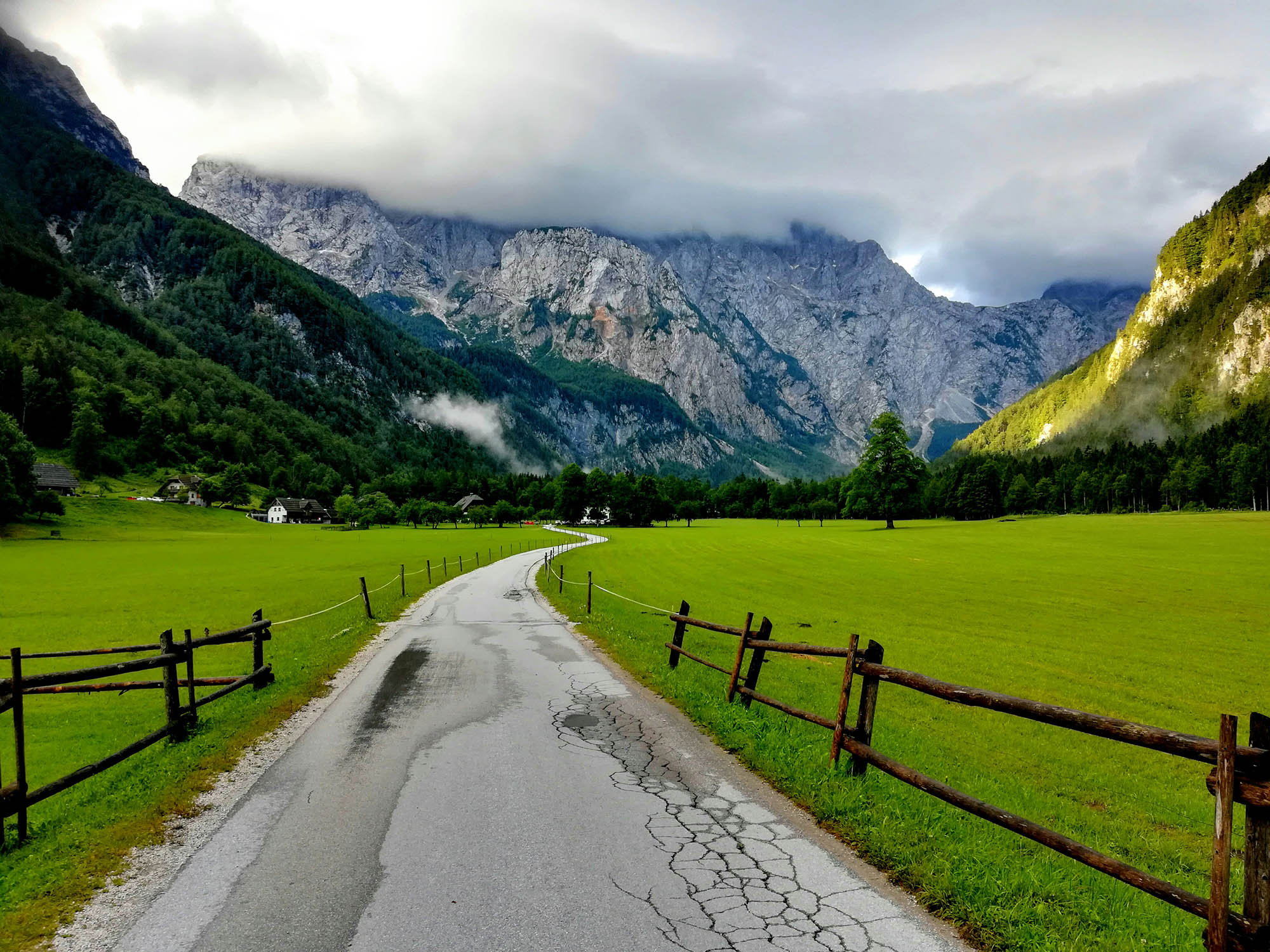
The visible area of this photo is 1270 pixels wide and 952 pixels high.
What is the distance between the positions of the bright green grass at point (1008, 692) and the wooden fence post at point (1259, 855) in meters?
1.44

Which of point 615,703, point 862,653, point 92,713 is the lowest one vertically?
point 92,713

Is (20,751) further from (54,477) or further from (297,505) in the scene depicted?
(297,505)

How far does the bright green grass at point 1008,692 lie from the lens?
683 centimetres

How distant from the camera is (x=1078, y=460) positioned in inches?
6777

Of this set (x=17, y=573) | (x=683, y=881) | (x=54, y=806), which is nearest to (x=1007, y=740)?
(x=683, y=881)

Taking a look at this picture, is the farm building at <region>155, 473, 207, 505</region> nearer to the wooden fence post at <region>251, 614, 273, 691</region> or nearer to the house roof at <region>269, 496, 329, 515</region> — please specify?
the house roof at <region>269, 496, 329, 515</region>

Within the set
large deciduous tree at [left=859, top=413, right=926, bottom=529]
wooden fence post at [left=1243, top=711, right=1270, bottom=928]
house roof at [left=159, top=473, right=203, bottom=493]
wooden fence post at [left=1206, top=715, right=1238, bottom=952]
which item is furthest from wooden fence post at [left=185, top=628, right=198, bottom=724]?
house roof at [left=159, top=473, right=203, bottom=493]

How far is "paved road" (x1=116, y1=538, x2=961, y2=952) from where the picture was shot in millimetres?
5793

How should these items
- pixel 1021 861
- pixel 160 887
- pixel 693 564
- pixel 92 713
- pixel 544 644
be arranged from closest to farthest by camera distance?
pixel 160 887, pixel 1021 861, pixel 92 713, pixel 544 644, pixel 693 564

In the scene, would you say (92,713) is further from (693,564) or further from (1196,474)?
(1196,474)

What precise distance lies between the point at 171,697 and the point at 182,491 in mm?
177933

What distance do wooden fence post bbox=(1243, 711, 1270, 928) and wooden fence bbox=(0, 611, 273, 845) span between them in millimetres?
11105

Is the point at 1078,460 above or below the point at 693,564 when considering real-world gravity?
above

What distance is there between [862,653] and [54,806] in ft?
39.3
